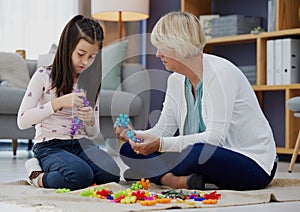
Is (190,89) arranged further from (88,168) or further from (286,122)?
(286,122)

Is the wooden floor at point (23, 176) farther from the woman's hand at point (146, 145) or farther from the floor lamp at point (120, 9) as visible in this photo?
the floor lamp at point (120, 9)

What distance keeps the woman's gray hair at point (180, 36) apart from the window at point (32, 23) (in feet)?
10.7

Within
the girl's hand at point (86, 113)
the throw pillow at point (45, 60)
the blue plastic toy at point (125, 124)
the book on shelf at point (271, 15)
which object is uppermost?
the book on shelf at point (271, 15)

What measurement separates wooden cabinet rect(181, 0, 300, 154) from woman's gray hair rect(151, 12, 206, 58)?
1.88 m

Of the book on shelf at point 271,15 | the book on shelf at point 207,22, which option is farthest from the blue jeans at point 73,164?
the book on shelf at point 207,22

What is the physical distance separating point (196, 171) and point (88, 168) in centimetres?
38

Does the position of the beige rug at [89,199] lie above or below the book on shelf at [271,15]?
below

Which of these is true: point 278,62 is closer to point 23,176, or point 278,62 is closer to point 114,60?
point 114,60

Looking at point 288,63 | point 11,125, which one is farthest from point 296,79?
point 11,125

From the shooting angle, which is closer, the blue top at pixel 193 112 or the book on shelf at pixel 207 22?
the blue top at pixel 193 112

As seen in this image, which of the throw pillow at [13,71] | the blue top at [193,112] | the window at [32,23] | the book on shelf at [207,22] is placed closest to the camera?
the blue top at [193,112]

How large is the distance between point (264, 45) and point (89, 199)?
262 cm

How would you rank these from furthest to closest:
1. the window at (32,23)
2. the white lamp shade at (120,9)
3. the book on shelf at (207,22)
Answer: the window at (32,23), the white lamp shade at (120,9), the book on shelf at (207,22)

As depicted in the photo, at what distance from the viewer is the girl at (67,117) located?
217 centimetres
